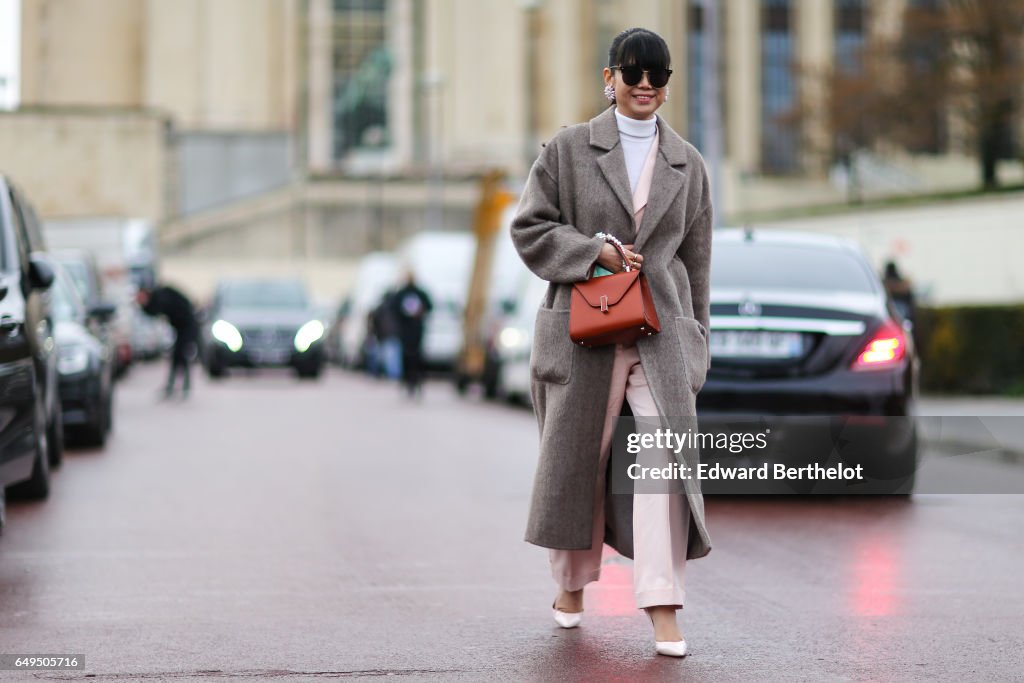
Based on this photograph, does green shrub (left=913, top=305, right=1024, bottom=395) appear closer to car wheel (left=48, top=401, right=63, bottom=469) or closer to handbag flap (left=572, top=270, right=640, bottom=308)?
car wheel (left=48, top=401, right=63, bottom=469)

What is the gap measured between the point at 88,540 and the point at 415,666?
3.90 meters

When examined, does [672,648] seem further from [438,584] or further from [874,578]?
[874,578]

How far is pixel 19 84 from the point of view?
8412 cm

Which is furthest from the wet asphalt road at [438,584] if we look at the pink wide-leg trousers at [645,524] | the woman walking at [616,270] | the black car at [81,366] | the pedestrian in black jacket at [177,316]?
the pedestrian in black jacket at [177,316]

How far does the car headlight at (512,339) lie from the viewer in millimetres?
21108

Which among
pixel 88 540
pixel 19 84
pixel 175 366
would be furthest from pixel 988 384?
pixel 19 84

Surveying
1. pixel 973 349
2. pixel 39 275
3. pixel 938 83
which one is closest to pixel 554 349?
pixel 39 275

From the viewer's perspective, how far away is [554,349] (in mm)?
6535

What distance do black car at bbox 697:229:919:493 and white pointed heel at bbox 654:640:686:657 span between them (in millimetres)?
4812

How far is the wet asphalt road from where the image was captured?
6.36 m

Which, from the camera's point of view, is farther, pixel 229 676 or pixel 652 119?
pixel 652 119

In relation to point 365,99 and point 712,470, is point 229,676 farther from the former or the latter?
point 365,99

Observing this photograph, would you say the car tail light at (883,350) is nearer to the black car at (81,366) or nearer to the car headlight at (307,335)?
the black car at (81,366)

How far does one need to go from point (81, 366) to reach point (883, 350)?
662 cm
